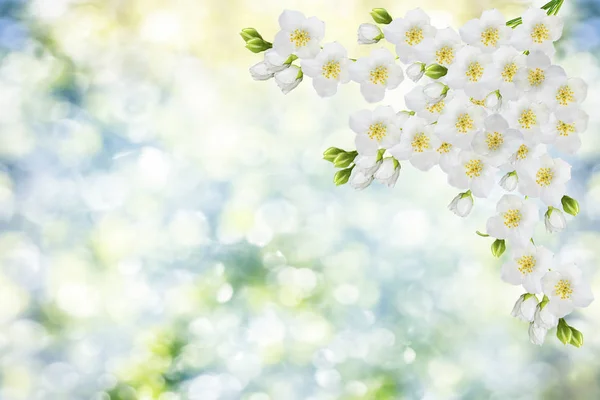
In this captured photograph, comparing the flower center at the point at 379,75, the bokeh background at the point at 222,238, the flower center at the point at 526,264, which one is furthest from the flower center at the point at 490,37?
the bokeh background at the point at 222,238

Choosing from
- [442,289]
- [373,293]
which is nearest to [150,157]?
[373,293]

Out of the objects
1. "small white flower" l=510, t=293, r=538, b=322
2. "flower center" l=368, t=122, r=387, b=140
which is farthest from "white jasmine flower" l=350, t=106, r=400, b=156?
"small white flower" l=510, t=293, r=538, b=322

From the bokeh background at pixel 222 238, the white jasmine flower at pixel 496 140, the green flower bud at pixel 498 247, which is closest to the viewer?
the white jasmine flower at pixel 496 140

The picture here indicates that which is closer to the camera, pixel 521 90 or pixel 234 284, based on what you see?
pixel 521 90

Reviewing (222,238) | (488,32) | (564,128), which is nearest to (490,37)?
(488,32)

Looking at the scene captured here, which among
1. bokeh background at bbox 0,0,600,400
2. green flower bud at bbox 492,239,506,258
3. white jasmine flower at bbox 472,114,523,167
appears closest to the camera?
white jasmine flower at bbox 472,114,523,167

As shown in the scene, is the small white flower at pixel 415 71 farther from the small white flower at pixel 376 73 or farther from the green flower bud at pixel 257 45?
the green flower bud at pixel 257 45

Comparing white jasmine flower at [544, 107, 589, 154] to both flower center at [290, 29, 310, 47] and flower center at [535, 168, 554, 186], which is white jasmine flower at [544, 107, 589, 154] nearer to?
flower center at [535, 168, 554, 186]

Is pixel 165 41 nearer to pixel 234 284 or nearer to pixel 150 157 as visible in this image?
pixel 150 157
